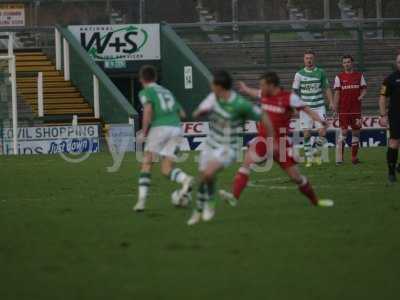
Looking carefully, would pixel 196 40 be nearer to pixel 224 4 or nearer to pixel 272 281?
pixel 224 4

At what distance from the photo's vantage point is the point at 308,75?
25.3m

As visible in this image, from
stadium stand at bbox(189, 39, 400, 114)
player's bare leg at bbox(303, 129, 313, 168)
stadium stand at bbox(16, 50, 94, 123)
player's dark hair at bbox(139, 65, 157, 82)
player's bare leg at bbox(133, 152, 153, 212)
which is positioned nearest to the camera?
player's bare leg at bbox(133, 152, 153, 212)

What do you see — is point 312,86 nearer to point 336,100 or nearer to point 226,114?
point 336,100

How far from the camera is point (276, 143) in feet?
52.3

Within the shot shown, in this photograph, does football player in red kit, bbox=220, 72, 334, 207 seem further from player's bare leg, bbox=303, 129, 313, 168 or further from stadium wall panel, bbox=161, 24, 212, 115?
stadium wall panel, bbox=161, 24, 212, 115

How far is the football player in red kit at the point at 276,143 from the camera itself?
51.3ft

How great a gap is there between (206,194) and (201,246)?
206 centimetres

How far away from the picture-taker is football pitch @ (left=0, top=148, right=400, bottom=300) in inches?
378

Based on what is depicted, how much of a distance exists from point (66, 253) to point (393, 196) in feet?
23.3

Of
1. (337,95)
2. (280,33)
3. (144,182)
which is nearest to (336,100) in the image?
(337,95)

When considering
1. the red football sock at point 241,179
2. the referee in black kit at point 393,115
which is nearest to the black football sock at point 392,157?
the referee in black kit at point 393,115

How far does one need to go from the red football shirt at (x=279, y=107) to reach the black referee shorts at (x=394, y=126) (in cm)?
309

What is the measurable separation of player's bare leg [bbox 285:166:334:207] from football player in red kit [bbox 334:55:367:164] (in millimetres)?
9365

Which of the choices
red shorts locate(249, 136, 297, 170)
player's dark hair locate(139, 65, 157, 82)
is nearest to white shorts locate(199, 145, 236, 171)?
red shorts locate(249, 136, 297, 170)
